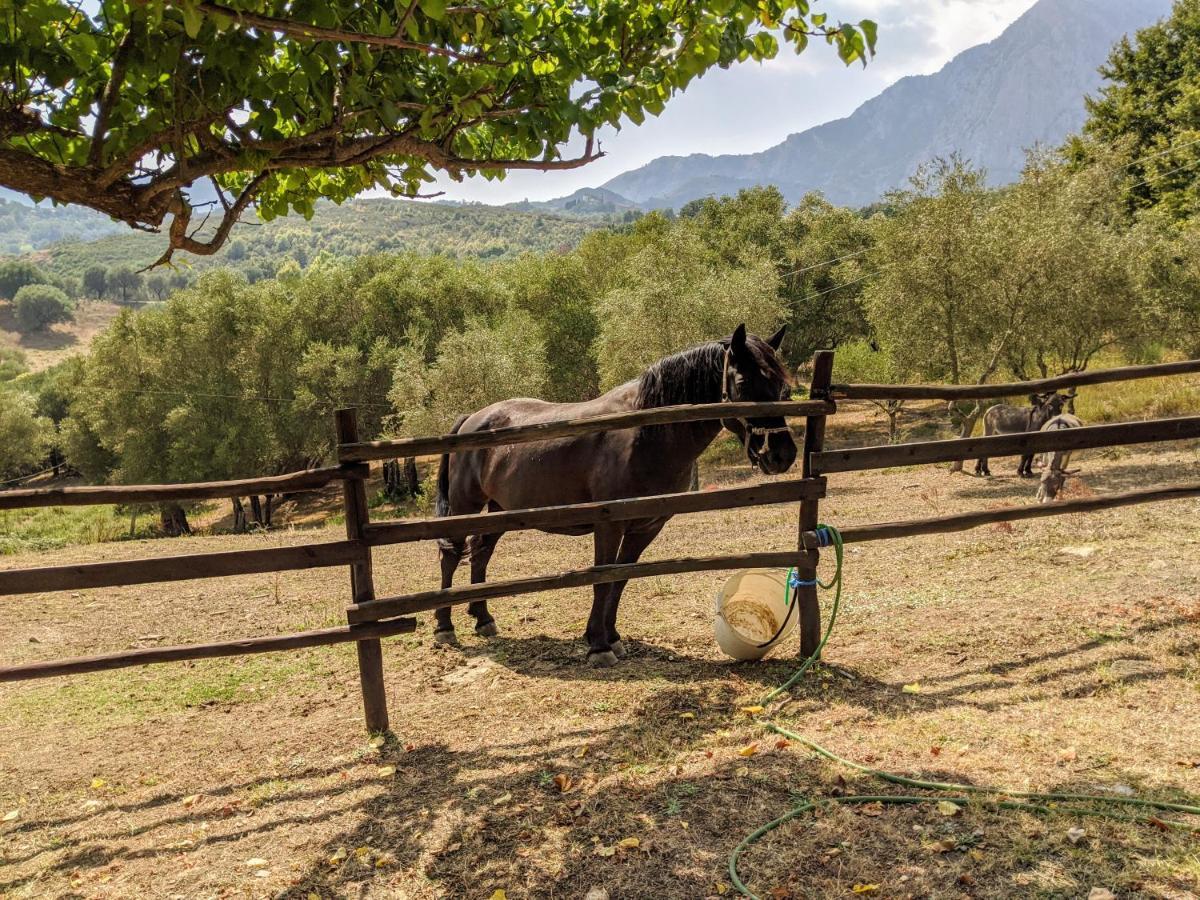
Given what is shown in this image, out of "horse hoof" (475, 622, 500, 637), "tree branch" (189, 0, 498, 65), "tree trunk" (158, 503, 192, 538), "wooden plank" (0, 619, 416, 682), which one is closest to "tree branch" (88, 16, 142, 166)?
"tree branch" (189, 0, 498, 65)

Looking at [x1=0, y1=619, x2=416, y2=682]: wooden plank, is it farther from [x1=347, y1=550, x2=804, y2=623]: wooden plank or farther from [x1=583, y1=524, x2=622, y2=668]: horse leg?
[x1=583, y1=524, x2=622, y2=668]: horse leg

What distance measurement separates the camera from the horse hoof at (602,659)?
19.8 ft

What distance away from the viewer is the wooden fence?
4.51m

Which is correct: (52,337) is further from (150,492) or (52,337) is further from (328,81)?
(328,81)

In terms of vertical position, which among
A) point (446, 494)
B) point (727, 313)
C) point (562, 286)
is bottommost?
point (446, 494)

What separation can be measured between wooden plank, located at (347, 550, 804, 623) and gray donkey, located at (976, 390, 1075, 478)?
1286 centimetres

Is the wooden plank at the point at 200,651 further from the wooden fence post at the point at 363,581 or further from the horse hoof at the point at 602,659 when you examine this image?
the horse hoof at the point at 602,659

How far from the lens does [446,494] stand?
25.3ft

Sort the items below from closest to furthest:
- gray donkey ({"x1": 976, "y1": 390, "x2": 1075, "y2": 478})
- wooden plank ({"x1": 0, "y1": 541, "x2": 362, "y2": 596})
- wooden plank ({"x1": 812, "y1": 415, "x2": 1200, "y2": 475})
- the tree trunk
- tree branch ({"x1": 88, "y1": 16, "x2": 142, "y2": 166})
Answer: tree branch ({"x1": 88, "y1": 16, "x2": 142, "y2": 166})
wooden plank ({"x1": 0, "y1": 541, "x2": 362, "y2": 596})
wooden plank ({"x1": 812, "y1": 415, "x2": 1200, "y2": 475})
gray donkey ({"x1": 976, "y1": 390, "x2": 1075, "y2": 478})
the tree trunk

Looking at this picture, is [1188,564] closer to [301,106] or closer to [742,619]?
[742,619]

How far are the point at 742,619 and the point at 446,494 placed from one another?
337 centimetres

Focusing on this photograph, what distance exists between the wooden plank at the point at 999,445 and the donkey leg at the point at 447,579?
3.78m

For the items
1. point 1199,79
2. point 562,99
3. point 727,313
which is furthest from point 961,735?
point 1199,79

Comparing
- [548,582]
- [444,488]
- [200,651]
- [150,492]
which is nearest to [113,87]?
[150,492]
